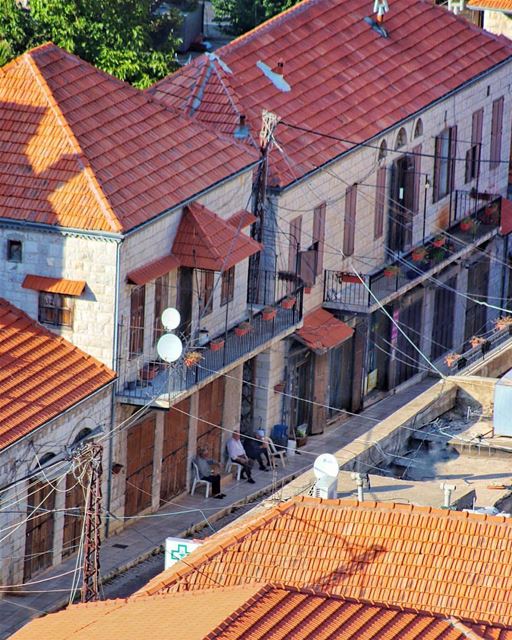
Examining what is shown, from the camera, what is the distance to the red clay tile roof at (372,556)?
34344mm

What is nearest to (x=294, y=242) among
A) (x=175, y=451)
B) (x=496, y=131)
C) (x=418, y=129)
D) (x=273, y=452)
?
(x=273, y=452)

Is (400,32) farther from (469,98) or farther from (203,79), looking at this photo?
(203,79)

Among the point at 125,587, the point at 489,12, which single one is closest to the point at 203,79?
the point at 125,587

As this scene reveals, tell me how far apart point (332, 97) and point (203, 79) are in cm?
534

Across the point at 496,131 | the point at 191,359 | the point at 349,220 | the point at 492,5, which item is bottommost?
the point at 191,359

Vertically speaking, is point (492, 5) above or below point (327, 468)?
above

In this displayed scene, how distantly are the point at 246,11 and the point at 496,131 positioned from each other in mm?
19397

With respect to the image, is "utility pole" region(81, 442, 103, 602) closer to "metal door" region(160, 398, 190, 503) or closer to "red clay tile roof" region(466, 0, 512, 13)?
"metal door" region(160, 398, 190, 503)

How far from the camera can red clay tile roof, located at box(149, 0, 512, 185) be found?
5825 cm

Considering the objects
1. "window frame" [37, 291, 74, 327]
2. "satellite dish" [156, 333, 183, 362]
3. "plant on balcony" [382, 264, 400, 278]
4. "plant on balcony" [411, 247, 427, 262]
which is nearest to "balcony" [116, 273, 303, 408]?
"satellite dish" [156, 333, 183, 362]

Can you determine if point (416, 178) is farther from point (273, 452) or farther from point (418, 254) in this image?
point (273, 452)

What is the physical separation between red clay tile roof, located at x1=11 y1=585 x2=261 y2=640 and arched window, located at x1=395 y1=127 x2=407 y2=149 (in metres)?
31.0

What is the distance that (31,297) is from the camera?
49125mm

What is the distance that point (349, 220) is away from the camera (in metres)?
61.3
